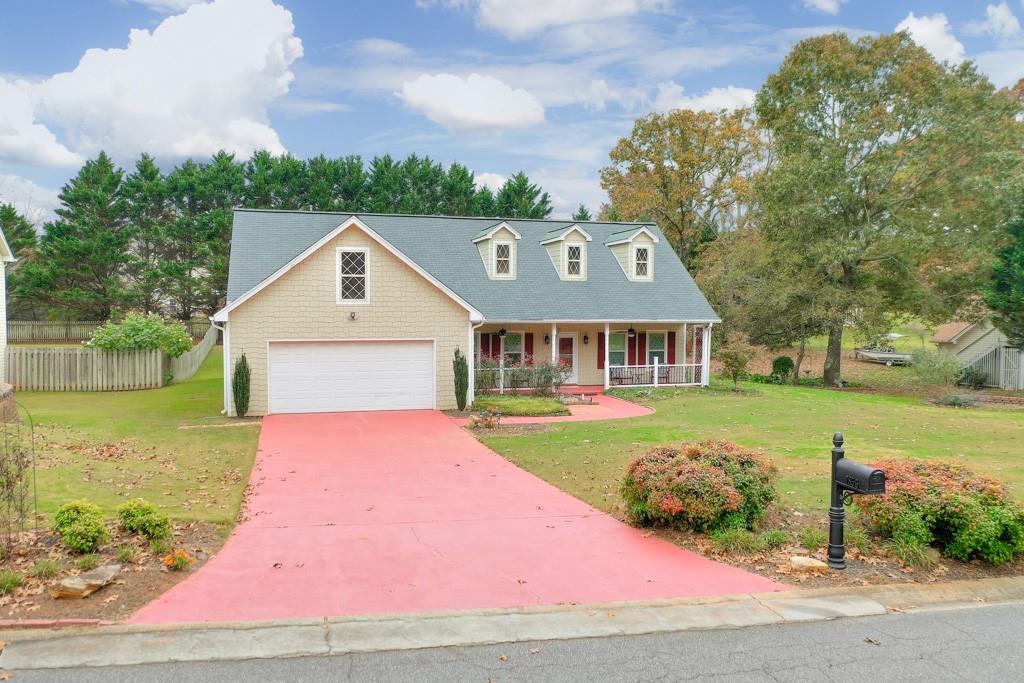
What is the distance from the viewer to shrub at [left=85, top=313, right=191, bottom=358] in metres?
24.6

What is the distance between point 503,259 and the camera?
26.6m

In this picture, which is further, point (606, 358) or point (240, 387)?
point (606, 358)

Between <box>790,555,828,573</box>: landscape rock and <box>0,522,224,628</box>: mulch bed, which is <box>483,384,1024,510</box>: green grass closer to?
<box>790,555,828,573</box>: landscape rock

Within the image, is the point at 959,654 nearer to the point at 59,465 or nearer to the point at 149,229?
the point at 59,465

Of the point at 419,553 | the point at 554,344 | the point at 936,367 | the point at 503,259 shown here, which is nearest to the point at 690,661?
the point at 419,553

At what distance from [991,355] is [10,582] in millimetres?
37689

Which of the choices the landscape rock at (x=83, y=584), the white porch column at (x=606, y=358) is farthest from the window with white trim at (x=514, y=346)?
the landscape rock at (x=83, y=584)

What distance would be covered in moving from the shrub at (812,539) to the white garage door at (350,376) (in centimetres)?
1440

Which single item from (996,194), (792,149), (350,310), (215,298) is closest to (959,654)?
(350,310)

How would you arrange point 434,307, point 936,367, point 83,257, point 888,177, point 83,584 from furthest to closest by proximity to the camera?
point 83,257
point 888,177
point 936,367
point 434,307
point 83,584

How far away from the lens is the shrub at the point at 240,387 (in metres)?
A: 19.2

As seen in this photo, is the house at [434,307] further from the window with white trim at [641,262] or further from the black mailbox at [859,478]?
the black mailbox at [859,478]

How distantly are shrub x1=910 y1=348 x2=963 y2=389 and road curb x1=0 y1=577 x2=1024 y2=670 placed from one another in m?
23.8

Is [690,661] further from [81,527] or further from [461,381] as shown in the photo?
[461,381]
